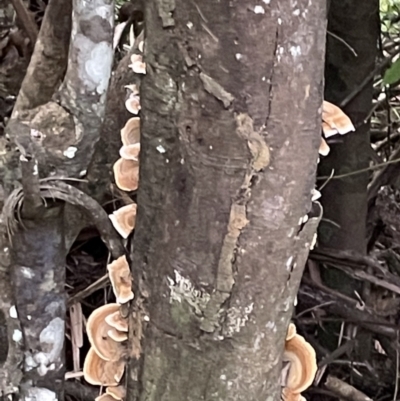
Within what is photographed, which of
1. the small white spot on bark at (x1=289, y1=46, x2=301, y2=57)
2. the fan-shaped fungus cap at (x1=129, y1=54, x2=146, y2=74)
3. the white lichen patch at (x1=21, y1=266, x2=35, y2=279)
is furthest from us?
the white lichen patch at (x1=21, y1=266, x2=35, y2=279)

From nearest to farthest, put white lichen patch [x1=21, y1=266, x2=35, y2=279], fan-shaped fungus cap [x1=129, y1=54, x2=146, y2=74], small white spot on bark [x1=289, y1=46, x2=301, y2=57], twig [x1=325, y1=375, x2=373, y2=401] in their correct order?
small white spot on bark [x1=289, y1=46, x2=301, y2=57] → fan-shaped fungus cap [x1=129, y1=54, x2=146, y2=74] → white lichen patch [x1=21, y1=266, x2=35, y2=279] → twig [x1=325, y1=375, x2=373, y2=401]

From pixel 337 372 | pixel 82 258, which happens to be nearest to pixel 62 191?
pixel 82 258

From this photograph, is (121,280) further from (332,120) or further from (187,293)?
(332,120)

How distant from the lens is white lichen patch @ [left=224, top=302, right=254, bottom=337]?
63 cm

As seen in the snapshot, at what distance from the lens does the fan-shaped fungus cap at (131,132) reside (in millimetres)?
756

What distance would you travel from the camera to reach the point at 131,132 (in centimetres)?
76

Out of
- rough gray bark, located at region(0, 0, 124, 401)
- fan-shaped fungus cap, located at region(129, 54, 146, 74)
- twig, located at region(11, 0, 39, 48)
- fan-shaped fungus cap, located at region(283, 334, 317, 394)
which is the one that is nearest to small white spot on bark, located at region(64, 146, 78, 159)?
rough gray bark, located at region(0, 0, 124, 401)

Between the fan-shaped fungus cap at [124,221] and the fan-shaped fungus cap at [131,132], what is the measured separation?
0.07m

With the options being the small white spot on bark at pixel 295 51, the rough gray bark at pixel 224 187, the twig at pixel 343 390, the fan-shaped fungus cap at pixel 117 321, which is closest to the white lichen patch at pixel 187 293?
the rough gray bark at pixel 224 187

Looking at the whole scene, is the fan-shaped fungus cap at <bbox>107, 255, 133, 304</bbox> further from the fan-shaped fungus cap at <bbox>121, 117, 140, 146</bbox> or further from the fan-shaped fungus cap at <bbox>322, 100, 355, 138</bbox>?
the fan-shaped fungus cap at <bbox>322, 100, 355, 138</bbox>

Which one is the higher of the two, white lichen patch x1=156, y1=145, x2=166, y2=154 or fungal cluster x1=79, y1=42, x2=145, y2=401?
white lichen patch x1=156, y1=145, x2=166, y2=154

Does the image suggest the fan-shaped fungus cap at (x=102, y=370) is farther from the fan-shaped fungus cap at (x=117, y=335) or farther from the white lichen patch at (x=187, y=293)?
the white lichen patch at (x=187, y=293)

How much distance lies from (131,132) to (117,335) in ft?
0.72

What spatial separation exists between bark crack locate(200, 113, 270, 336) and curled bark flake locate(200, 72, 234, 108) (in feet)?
0.05
